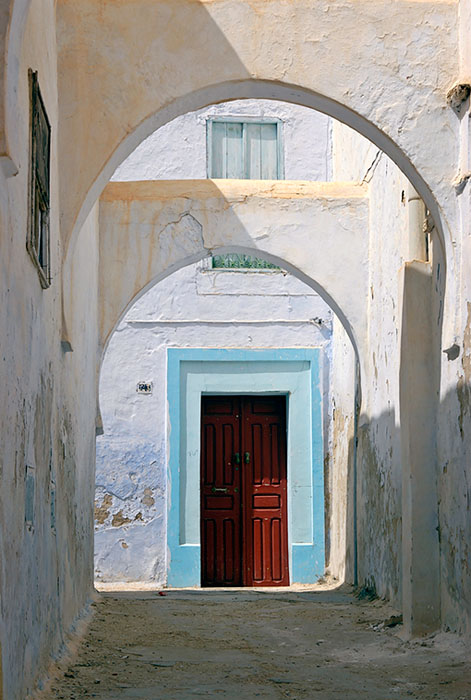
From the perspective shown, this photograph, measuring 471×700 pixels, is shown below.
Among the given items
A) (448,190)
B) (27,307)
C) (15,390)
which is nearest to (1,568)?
(15,390)

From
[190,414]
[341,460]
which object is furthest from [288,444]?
[190,414]

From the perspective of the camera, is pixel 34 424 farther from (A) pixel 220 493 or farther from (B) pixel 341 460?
(A) pixel 220 493

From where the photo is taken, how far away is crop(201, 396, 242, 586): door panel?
12.5 metres

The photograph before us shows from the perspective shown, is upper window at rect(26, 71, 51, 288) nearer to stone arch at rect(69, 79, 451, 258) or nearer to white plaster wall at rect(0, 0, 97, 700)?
white plaster wall at rect(0, 0, 97, 700)

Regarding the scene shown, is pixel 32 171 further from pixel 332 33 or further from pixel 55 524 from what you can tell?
pixel 332 33

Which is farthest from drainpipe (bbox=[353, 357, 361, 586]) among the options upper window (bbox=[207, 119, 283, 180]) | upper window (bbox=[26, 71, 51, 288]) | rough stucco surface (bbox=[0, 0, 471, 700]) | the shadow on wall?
upper window (bbox=[26, 71, 51, 288])

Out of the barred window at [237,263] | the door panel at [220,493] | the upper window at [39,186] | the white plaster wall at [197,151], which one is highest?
the white plaster wall at [197,151]

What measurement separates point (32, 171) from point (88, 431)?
4040mm

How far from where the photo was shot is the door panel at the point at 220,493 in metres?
12.5

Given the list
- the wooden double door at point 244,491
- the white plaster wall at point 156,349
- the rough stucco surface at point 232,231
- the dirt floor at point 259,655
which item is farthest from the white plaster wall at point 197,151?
the dirt floor at point 259,655

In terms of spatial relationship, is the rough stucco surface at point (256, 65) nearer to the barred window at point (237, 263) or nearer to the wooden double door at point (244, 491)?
the barred window at point (237, 263)

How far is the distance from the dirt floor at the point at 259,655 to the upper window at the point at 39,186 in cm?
194

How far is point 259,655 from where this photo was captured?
18.9ft

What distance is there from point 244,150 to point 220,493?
4.30 metres
